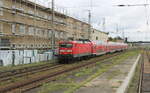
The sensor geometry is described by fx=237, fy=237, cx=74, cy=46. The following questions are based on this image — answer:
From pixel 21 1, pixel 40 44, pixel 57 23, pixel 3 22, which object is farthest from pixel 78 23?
pixel 3 22

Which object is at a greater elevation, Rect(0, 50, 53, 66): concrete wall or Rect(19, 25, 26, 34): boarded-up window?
Rect(19, 25, 26, 34): boarded-up window

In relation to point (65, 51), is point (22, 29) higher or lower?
higher

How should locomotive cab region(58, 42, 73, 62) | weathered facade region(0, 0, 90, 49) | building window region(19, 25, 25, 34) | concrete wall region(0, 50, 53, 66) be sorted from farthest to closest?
1. building window region(19, 25, 25, 34)
2. locomotive cab region(58, 42, 73, 62)
3. weathered facade region(0, 0, 90, 49)
4. concrete wall region(0, 50, 53, 66)

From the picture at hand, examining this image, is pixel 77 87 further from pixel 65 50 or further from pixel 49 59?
pixel 49 59

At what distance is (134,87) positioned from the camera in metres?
12.2

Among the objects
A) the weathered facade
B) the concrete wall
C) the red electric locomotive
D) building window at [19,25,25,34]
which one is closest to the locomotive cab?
the red electric locomotive

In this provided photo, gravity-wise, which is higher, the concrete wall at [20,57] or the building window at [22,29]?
the building window at [22,29]

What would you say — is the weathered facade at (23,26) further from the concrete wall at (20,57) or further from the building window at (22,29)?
the concrete wall at (20,57)

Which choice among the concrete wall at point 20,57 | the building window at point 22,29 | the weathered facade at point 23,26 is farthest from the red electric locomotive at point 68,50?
the building window at point 22,29

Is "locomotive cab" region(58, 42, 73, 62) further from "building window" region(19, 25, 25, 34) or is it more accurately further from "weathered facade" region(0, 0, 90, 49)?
"building window" region(19, 25, 25, 34)

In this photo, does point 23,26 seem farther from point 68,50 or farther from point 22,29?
point 68,50

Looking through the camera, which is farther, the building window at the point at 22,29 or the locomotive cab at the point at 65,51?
the building window at the point at 22,29

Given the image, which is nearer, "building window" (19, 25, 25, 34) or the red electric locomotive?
the red electric locomotive

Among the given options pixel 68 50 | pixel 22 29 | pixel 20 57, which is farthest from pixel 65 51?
pixel 22 29
